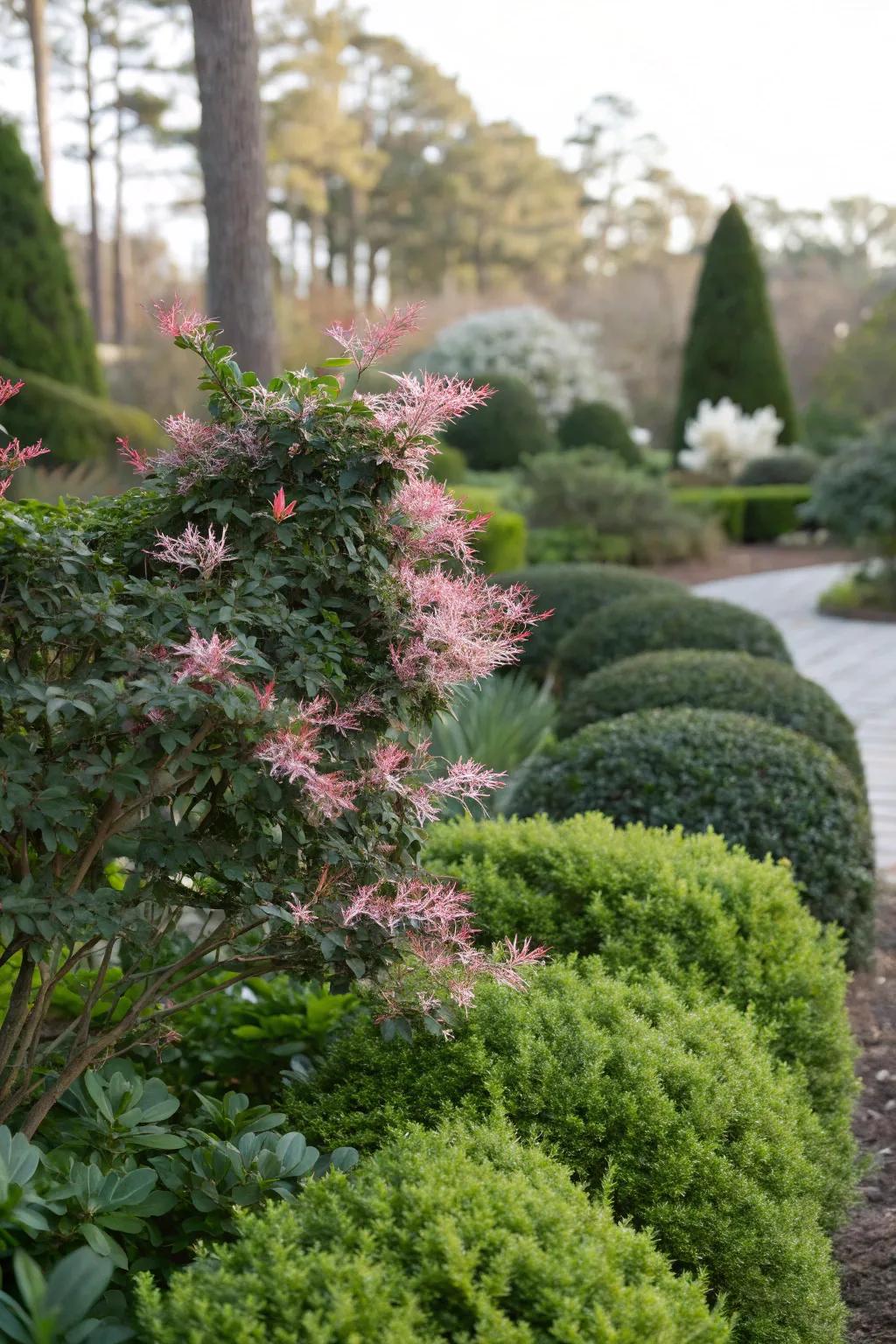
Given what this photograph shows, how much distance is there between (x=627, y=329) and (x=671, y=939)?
2946 centimetres

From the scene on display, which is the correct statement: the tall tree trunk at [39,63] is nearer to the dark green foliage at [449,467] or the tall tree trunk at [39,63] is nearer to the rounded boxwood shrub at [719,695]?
the dark green foliage at [449,467]

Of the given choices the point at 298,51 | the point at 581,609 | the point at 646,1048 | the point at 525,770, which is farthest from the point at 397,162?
the point at 646,1048

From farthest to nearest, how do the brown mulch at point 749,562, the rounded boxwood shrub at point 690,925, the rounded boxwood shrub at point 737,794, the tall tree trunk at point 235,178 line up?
the brown mulch at point 749,562 → the tall tree trunk at point 235,178 → the rounded boxwood shrub at point 737,794 → the rounded boxwood shrub at point 690,925

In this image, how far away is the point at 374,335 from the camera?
5.72 ft

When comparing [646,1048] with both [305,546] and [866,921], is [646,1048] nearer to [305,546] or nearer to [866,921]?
[305,546]

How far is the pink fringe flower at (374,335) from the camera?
1.72m

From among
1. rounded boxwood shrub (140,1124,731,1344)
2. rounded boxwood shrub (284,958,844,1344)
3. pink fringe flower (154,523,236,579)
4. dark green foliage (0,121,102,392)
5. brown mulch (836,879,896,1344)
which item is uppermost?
dark green foliage (0,121,102,392)

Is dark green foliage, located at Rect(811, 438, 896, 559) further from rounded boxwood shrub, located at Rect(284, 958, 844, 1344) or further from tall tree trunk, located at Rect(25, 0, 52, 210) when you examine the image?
tall tree trunk, located at Rect(25, 0, 52, 210)

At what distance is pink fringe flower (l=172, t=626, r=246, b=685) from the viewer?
59.1 inches

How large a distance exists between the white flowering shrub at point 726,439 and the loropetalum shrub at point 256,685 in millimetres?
17661

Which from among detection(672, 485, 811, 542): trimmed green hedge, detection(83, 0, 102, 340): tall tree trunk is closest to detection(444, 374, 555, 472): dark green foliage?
detection(672, 485, 811, 542): trimmed green hedge

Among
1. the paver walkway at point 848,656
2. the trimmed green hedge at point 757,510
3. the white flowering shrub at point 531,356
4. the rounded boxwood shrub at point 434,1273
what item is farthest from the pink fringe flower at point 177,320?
the white flowering shrub at point 531,356

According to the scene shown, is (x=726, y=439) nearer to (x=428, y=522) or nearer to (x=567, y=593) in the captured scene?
(x=567, y=593)

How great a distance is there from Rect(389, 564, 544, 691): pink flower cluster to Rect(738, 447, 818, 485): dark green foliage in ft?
56.9
